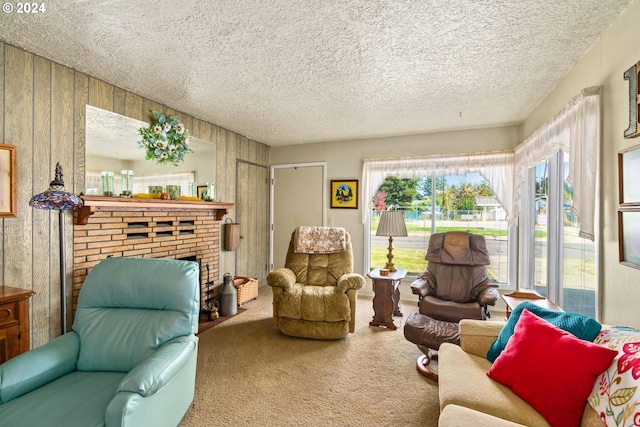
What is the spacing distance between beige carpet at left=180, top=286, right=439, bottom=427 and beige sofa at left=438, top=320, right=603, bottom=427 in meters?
0.48

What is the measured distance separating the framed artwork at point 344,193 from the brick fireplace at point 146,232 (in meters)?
1.75

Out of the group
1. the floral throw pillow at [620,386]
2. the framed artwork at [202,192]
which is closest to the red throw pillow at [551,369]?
the floral throw pillow at [620,386]

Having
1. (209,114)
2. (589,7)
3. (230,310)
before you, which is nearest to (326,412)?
(230,310)

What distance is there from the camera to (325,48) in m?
2.07

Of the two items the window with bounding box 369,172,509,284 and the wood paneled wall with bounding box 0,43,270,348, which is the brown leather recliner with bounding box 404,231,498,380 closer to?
the window with bounding box 369,172,509,284

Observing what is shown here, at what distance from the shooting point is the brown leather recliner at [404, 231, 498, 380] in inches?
91.6

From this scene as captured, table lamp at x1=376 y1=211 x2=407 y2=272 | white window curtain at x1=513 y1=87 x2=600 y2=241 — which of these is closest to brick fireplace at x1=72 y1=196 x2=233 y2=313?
table lamp at x1=376 y1=211 x2=407 y2=272

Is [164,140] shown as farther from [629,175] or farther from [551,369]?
[629,175]

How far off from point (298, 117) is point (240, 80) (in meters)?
1.13

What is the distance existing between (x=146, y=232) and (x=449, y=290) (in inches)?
127

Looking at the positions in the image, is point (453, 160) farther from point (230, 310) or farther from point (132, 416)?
point (132, 416)

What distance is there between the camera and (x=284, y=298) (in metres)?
2.99

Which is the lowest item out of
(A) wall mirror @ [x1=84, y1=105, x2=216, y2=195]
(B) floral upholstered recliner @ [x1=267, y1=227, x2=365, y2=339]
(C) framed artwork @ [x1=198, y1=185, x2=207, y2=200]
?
(B) floral upholstered recliner @ [x1=267, y1=227, x2=365, y2=339]

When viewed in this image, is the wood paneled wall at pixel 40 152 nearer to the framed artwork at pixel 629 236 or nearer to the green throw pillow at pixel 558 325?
the green throw pillow at pixel 558 325
